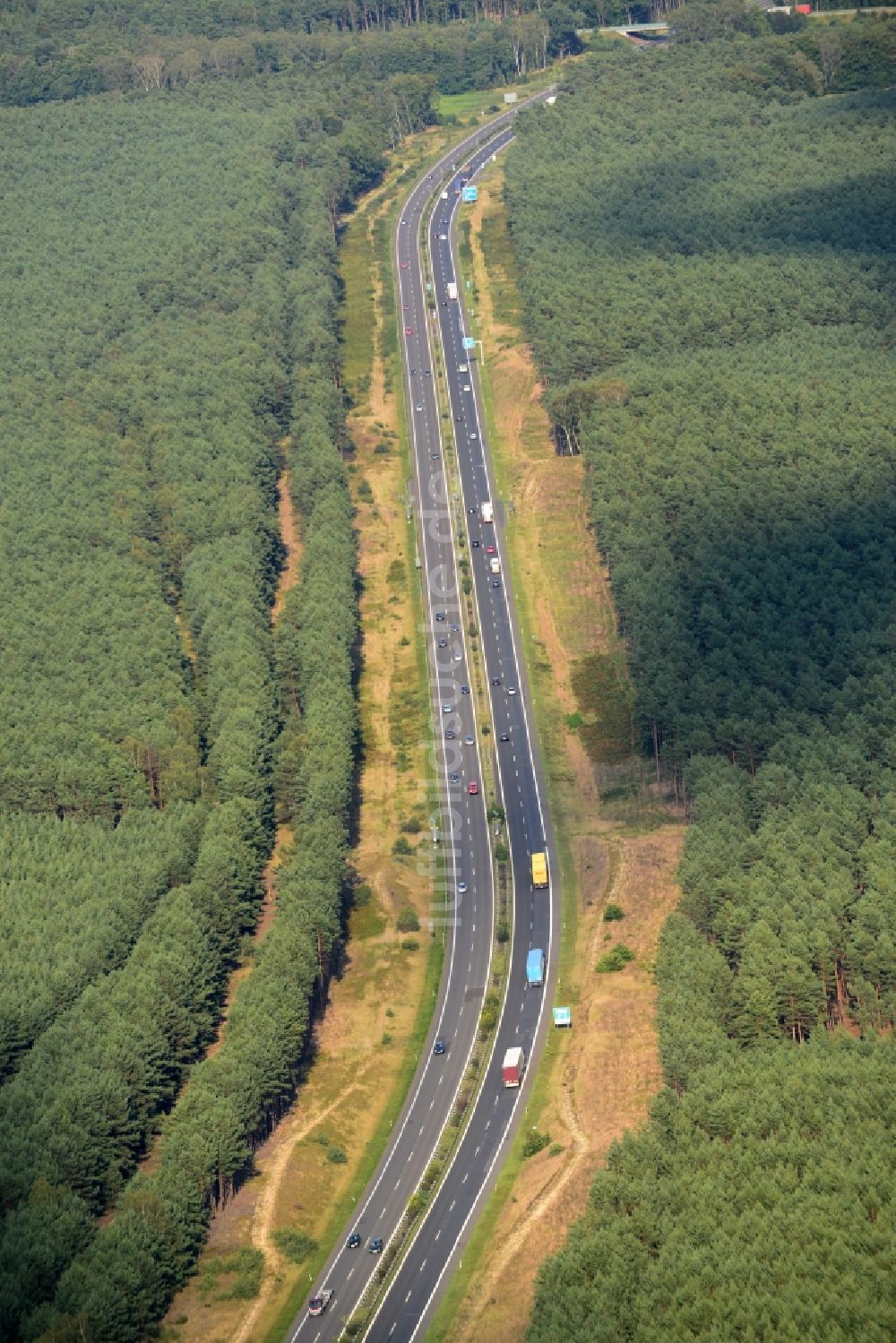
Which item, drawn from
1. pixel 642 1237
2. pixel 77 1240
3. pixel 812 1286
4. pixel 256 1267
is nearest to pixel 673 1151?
pixel 642 1237

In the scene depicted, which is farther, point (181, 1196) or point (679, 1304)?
point (181, 1196)

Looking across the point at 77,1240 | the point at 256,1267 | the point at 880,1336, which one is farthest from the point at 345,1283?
the point at 880,1336

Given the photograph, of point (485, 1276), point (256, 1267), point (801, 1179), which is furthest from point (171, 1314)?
point (801, 1179)

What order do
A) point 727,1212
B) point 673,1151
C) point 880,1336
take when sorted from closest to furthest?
1. point 880,1336
2. point 727,1212
3. point 673,1151

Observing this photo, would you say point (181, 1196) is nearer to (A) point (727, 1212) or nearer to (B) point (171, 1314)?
(B) point (171, 1314)

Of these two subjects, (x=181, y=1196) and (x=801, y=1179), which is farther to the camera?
(x=181, y=1196)

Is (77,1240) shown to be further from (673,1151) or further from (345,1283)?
(673,1151)

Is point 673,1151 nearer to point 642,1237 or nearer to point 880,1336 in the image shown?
point 642,1237

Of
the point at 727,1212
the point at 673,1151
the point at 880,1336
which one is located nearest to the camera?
the point at 880,1336
